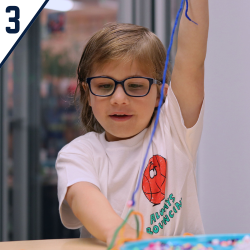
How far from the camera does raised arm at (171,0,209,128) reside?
0.60 m

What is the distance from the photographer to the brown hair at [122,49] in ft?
2.34

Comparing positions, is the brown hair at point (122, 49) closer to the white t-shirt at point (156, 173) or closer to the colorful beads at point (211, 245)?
the white t-shirt at point (156, 173)

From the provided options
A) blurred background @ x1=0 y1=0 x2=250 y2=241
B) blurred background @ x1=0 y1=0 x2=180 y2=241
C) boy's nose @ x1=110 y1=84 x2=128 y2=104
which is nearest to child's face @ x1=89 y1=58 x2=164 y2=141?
boy's nose @ x1=110 y1=84 x2=128 y2=104

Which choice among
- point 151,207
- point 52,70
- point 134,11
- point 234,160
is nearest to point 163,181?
point 151,207

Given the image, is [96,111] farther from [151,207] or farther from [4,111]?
[4,111]

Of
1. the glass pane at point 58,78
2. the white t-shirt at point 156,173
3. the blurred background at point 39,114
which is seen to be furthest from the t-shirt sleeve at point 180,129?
the glass pane at point 58,78

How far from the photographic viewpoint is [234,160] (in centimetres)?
96

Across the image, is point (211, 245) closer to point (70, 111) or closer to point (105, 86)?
point (105, 86)

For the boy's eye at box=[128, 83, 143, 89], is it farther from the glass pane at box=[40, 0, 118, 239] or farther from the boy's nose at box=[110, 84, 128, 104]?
the glass pane at box=[40, 0, 118, 239]

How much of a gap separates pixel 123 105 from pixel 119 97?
25 mm

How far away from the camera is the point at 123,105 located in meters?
0.69

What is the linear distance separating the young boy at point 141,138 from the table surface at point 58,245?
0.32ft

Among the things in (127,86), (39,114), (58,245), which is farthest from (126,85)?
(39,114)

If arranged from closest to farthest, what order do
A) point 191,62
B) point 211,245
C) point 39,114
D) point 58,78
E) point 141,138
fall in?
point 211,245, point 191,62, point 141,138, point 39,114, point 58,78
